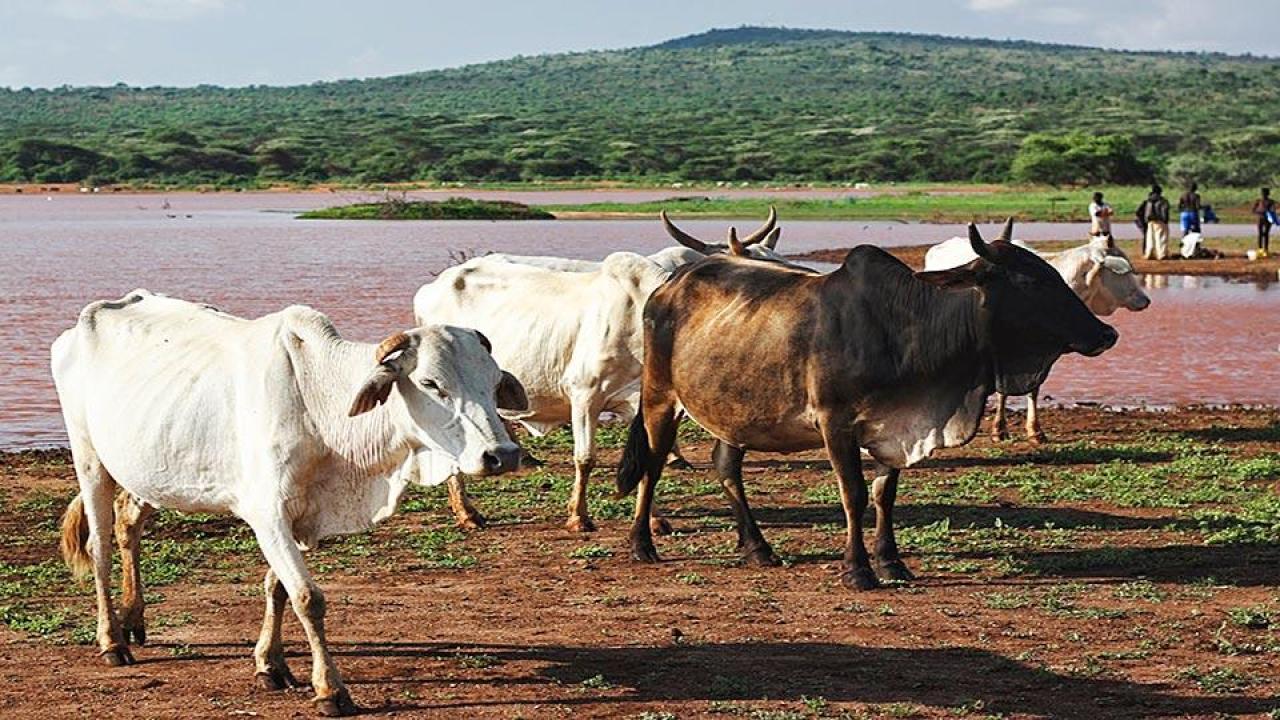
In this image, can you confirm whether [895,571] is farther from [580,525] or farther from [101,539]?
[101,539]

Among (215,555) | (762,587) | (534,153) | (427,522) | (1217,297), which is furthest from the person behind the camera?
(534,153)

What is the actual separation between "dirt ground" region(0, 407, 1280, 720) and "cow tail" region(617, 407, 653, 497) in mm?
410

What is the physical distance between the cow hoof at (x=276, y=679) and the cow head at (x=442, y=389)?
1127 millimetres

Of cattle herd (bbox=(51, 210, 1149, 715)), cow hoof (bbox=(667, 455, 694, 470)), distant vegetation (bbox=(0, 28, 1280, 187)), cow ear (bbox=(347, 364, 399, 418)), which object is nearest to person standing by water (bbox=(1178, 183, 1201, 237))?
cattle herd (bbox=(51, 210, 1149, 715))

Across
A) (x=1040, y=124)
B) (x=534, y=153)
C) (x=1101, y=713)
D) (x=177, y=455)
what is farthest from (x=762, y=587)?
(x=1040, y=124)

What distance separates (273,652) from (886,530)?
3.51m

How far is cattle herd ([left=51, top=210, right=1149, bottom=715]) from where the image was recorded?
24.9 feet

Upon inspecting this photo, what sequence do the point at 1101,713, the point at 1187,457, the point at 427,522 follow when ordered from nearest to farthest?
the point at 1101,713, the point at 427,522, the point at 1187,457

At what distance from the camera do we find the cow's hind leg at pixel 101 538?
8.41 meters

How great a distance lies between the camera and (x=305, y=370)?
780 cm

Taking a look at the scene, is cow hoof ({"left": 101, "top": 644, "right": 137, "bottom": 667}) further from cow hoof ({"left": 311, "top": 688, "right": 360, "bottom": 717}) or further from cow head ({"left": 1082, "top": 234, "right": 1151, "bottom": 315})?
cow head ({"left": 1082, "top": 234, "right": 1151, "bottom": 315})

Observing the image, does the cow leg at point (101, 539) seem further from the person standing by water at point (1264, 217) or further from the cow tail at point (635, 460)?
the person standing by water at point (1264, 217)

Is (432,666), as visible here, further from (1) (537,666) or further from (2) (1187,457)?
(2) (1187,457)

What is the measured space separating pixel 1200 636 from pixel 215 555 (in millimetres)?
5157
